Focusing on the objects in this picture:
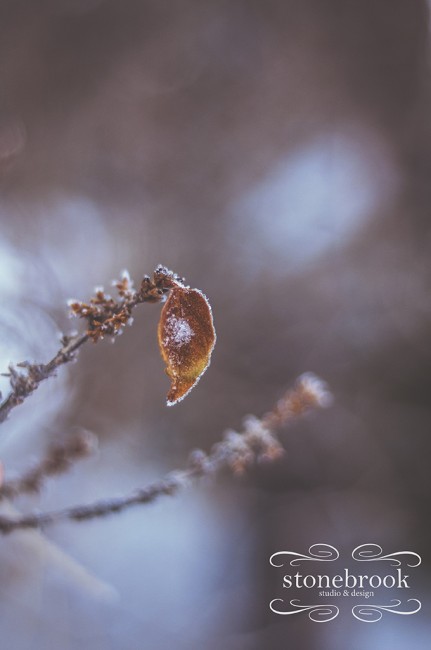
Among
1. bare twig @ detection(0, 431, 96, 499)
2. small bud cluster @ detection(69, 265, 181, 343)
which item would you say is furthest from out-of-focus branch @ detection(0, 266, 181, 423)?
bare twig @ detection(0, 431, 96, 499)

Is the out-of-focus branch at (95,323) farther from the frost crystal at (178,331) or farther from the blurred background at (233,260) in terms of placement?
the blurred background at (233,260)

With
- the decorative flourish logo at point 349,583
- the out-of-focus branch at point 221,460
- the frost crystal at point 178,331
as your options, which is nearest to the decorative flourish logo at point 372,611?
the decorative flourish logo at point 349,583

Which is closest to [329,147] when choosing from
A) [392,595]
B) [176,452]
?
[176,452]

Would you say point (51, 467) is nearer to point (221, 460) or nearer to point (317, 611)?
point (221, 460)

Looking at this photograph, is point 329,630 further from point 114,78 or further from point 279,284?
point 114,78

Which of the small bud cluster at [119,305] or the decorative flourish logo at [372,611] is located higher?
the decorative flourish logo at [372,611]
